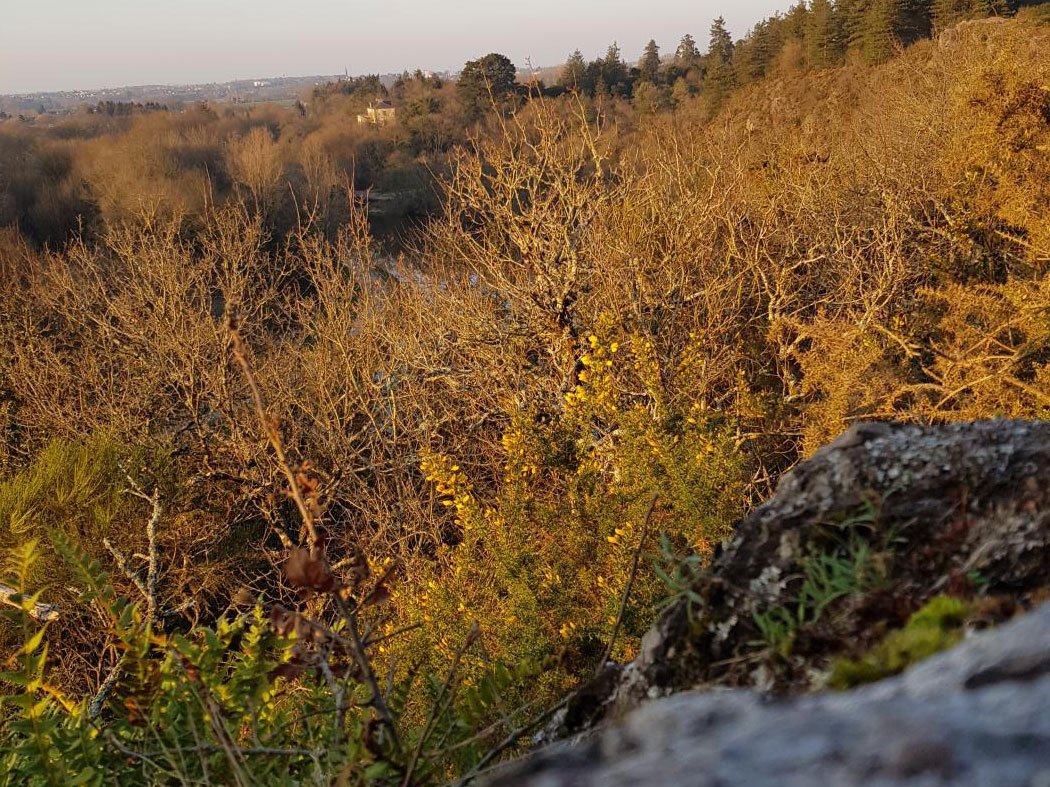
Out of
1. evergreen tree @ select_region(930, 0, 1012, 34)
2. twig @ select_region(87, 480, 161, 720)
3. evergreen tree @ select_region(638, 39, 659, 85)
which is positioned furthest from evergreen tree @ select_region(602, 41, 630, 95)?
twig @ select_region(87, 480, 161, 720)

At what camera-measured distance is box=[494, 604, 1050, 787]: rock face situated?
0.92 metres

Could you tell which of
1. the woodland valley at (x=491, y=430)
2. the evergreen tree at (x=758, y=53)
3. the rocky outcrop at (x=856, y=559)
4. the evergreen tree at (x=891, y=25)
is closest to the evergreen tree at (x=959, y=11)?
the evergreen tree at (x=891, y=25)

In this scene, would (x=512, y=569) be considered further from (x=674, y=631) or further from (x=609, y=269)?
(x=609, y=269)

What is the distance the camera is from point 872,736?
3.31ft

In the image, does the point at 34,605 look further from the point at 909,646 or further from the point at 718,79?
the point at 718,79

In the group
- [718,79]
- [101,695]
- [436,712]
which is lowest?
[101,695]

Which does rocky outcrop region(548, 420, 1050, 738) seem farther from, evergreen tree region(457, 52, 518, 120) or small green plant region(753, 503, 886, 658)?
evergreen tree region(457, 52, 518, 120)

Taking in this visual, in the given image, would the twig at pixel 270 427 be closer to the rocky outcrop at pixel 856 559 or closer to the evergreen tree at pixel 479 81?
the rocky outcrop at pixel 856 559

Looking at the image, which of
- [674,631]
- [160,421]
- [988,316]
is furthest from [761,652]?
[160,421]

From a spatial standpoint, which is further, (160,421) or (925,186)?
(160,421)

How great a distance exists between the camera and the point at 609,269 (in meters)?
12.4

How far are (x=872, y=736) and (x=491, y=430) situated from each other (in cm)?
1474

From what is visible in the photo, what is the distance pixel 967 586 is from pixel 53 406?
743 inches

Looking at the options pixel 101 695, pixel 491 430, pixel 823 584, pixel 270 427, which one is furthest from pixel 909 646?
pixel 491 430
